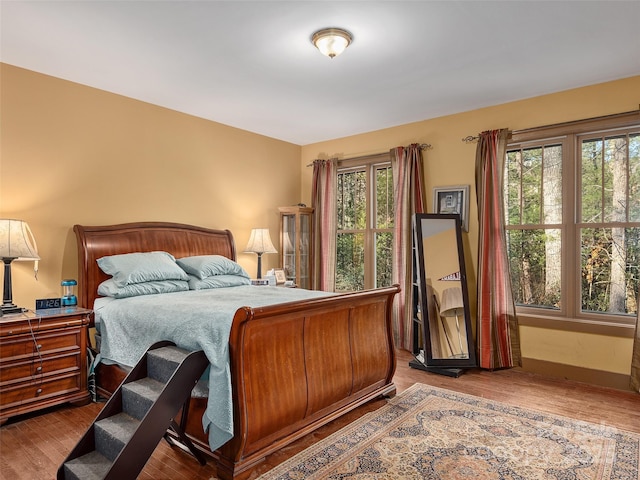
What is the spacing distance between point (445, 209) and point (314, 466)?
320cm

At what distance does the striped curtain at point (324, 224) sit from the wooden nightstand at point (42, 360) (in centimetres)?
302

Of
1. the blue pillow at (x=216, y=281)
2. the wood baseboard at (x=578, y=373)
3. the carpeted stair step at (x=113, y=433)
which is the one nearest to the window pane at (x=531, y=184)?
the wood baseboard at (x=578, y=373)

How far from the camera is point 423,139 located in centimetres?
486

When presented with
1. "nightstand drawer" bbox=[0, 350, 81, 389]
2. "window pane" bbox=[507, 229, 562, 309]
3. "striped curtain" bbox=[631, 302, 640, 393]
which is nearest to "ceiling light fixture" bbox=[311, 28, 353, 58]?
"window pane" bbox=[507, 229, 562, 309]

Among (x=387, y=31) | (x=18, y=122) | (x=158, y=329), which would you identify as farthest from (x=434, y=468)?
(x=18, y=122)

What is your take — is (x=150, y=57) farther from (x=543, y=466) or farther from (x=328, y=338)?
(x=543, y=466)

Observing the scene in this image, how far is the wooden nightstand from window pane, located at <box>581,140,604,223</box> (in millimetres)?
4488

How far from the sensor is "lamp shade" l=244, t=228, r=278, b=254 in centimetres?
496

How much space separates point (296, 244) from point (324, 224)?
472 mm

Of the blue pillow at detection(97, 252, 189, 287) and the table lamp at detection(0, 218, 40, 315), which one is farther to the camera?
the blue pillow at detection(97, 252, 189, 287)

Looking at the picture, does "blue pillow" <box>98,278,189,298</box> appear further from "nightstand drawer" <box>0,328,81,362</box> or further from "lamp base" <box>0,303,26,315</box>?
"lamp base" <box>0,303,26,315</box>

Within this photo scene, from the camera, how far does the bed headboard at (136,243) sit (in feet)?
11.7

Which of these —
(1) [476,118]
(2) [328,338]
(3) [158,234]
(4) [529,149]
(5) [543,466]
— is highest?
(1) [476,118]

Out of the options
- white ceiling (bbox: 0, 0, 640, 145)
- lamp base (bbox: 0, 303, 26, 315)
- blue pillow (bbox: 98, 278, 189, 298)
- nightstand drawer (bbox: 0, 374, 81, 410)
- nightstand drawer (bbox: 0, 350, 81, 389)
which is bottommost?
nightstand drawer (bbox: 0, 374, 81, 410)
